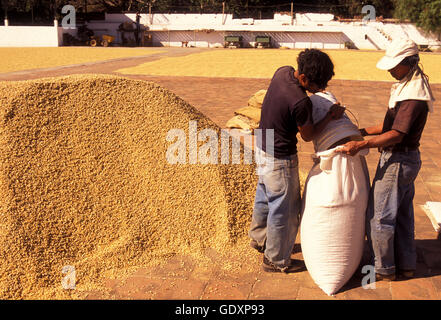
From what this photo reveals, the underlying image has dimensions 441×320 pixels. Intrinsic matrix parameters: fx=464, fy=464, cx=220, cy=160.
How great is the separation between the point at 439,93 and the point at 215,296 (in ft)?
35.0

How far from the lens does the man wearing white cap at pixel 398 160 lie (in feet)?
8.93

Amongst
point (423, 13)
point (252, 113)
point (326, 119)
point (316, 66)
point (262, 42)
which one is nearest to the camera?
point (316, 66)

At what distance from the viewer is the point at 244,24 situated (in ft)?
117

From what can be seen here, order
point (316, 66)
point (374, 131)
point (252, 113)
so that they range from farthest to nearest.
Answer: point (252, 113) < point (374, 131) < point (316, 66)

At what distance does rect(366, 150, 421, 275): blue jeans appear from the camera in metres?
2.86

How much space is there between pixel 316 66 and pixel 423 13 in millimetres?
32728

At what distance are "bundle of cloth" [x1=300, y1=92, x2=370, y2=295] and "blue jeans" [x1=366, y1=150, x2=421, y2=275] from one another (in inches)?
3.4

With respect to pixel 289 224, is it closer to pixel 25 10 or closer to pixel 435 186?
pixel 435 186

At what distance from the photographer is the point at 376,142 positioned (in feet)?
9.00

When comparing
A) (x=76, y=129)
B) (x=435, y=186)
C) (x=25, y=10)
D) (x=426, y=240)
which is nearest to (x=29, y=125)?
(x=76, y=129)
